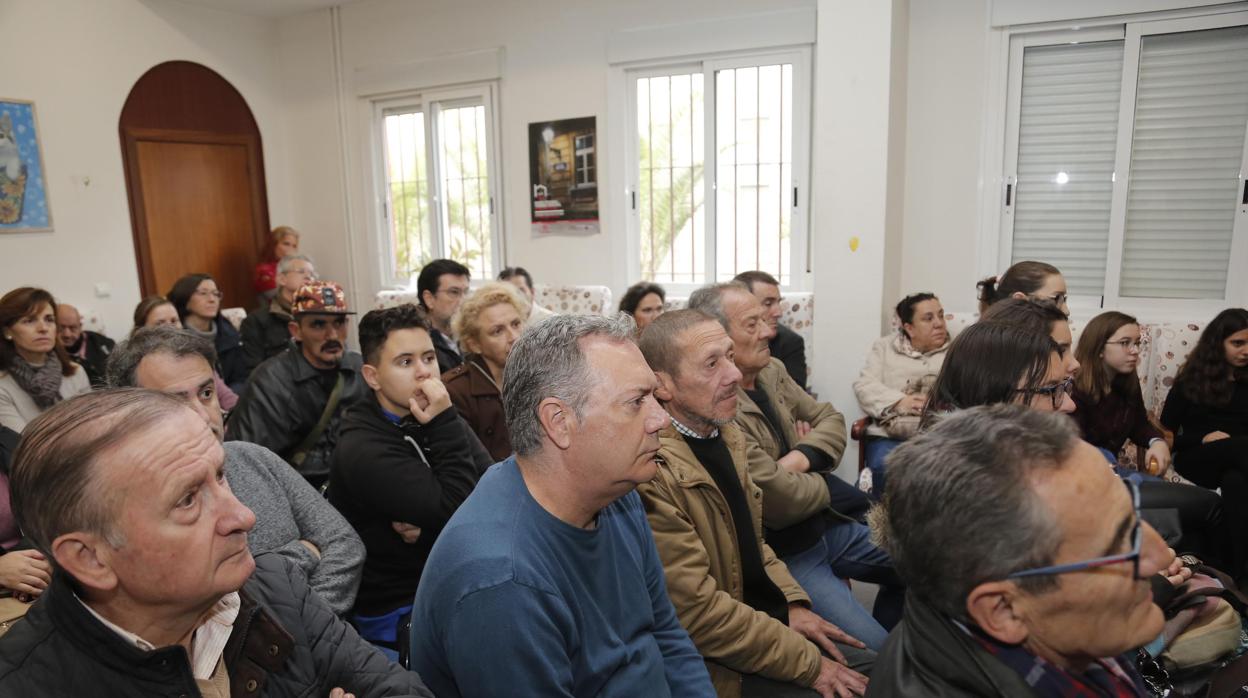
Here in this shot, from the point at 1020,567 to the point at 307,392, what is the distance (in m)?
2.57

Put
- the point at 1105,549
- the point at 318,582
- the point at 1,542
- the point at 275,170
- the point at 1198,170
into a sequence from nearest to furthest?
1. the point at 1105,549
2. the point at 318,582
3. the point at 1,542
4. the point at 1198,170
5. the point at 275,170

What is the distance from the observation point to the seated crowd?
101cm

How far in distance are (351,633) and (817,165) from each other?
12.4ft

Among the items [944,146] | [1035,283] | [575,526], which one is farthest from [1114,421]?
[575,526]

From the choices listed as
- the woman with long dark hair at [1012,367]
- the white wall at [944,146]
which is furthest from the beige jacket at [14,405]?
the white wall at [944,146]

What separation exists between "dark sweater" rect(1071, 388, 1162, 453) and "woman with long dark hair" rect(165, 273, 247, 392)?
4603 mm

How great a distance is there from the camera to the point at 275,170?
7184 millimetres

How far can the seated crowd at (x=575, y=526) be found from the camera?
1.01 metres

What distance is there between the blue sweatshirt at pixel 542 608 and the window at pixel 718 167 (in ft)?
13.2

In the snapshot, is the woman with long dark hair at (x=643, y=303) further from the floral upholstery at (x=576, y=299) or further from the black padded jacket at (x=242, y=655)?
the black padded jacket at (x=242, y=655)

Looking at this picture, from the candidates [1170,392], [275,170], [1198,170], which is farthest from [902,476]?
[275,170]

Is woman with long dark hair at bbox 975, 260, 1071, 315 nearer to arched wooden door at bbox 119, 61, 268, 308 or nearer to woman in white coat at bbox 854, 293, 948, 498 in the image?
woman in white coat at bbox 854, 293, 948, 498

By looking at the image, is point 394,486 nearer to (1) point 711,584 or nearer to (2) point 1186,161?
(1) point 711,584

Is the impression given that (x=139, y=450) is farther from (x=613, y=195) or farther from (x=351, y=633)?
(x=613, y=195)
